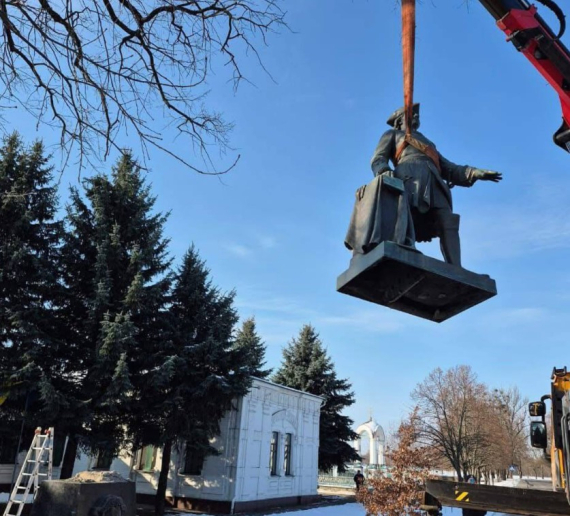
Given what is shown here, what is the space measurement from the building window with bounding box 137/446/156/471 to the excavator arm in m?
20.2

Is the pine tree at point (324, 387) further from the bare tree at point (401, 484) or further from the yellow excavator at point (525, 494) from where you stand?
the yellow excavator at point (525, 494)

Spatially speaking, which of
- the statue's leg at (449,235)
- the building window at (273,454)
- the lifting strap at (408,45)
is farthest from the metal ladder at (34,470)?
the building window at (273,454)

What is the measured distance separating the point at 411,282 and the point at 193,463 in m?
19.6

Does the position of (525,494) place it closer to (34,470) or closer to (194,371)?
(34,470)

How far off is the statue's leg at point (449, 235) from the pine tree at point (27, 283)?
13210 mm

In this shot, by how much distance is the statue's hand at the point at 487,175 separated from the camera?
2.72 metres

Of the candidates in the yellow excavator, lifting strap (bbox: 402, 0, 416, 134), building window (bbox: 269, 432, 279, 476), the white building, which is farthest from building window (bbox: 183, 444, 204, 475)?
lifting strap (bbox: 402, 0, 416, 134)

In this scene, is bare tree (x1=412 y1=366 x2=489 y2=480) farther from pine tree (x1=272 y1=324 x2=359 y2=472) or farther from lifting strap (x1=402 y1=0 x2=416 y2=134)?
lifting strap (x1=402 y1=0 x2=416 y2=134)

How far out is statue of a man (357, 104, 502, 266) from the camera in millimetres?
2555

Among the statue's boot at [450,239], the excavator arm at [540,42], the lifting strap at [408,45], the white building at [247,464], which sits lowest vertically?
the white building at [247,464]

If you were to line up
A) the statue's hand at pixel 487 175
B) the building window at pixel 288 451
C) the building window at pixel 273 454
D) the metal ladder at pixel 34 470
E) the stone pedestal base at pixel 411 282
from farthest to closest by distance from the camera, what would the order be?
1. the building window at pixel 288 451
2. the building window at pixel 273 454
3. the metal ladder at pixel 34 470
4. the statue's hand at pixel 487 175
5. the stone pedestal base at pixel 411 282

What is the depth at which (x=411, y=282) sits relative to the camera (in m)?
2.24

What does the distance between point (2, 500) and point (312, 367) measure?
18.1 meters

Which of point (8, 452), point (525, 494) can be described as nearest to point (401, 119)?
point (525, 494)
